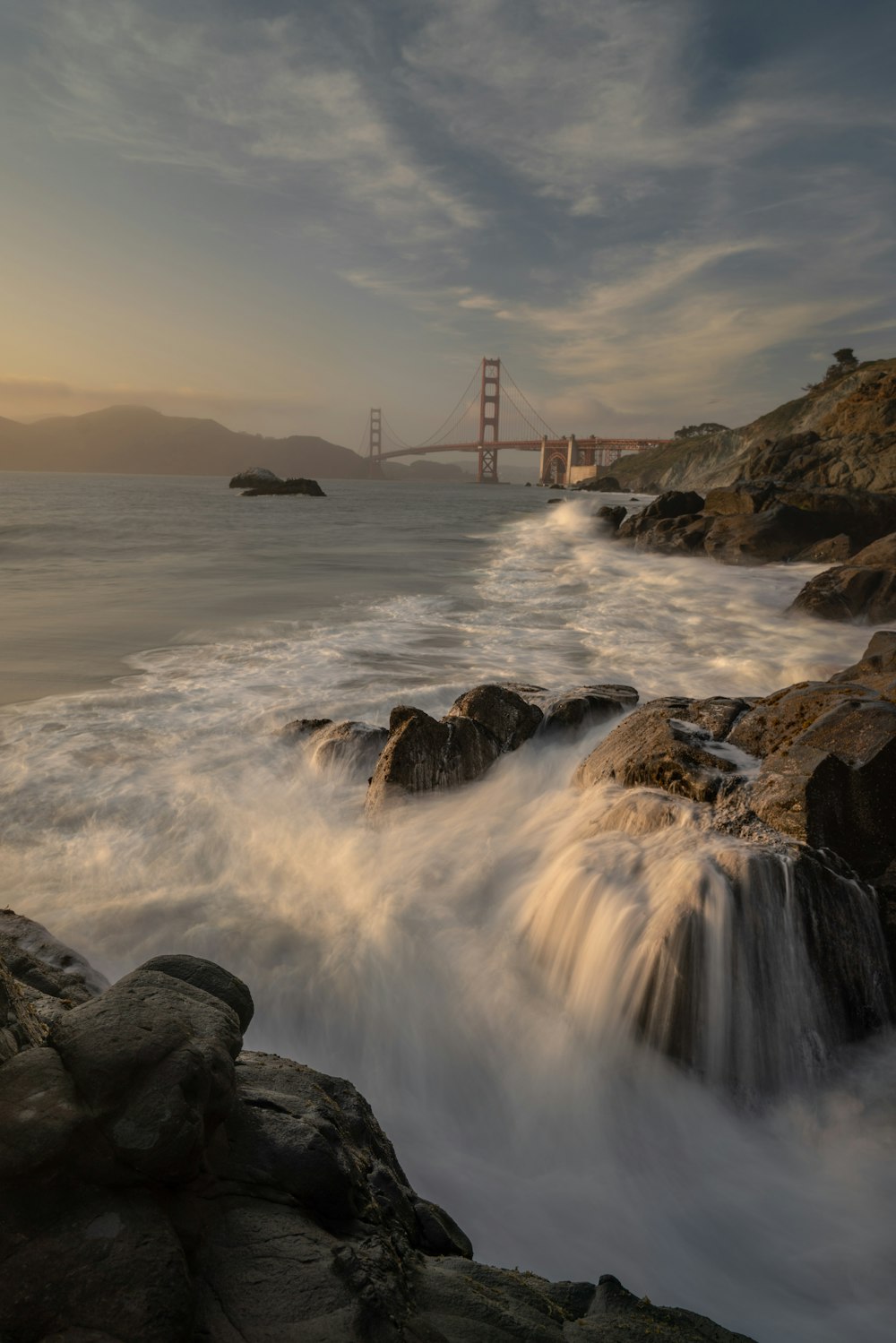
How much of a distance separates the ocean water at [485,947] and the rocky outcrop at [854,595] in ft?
9.91

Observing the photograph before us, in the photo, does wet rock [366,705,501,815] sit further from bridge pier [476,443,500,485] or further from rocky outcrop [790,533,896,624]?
bridge pier [476,443,500,485]

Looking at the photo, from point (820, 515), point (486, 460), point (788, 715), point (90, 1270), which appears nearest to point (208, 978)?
point (90, 1270)

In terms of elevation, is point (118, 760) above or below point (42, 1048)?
below

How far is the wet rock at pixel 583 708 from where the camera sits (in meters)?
→ 5.60

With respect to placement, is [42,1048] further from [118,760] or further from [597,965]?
[118,760]

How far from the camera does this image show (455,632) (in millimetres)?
11375

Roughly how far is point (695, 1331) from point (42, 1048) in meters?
1.60

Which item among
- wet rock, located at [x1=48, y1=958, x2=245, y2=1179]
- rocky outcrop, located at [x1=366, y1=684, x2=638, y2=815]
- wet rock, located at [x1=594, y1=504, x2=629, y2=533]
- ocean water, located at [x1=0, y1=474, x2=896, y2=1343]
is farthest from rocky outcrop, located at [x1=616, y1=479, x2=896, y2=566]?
wet rock, located at [x1=48, y1=958, x2=245, y2=1179]

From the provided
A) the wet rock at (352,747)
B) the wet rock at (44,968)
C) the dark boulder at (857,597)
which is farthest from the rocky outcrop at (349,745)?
the dark boulder at (857,597)

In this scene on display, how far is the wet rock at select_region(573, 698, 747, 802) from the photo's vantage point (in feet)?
13.1

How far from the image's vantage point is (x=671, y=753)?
4188 millimetres

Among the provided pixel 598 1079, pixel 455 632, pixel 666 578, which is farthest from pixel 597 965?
pixel 666 578

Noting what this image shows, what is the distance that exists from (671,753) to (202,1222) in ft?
10.6

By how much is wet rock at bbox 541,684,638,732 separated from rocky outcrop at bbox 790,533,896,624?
271 inches
